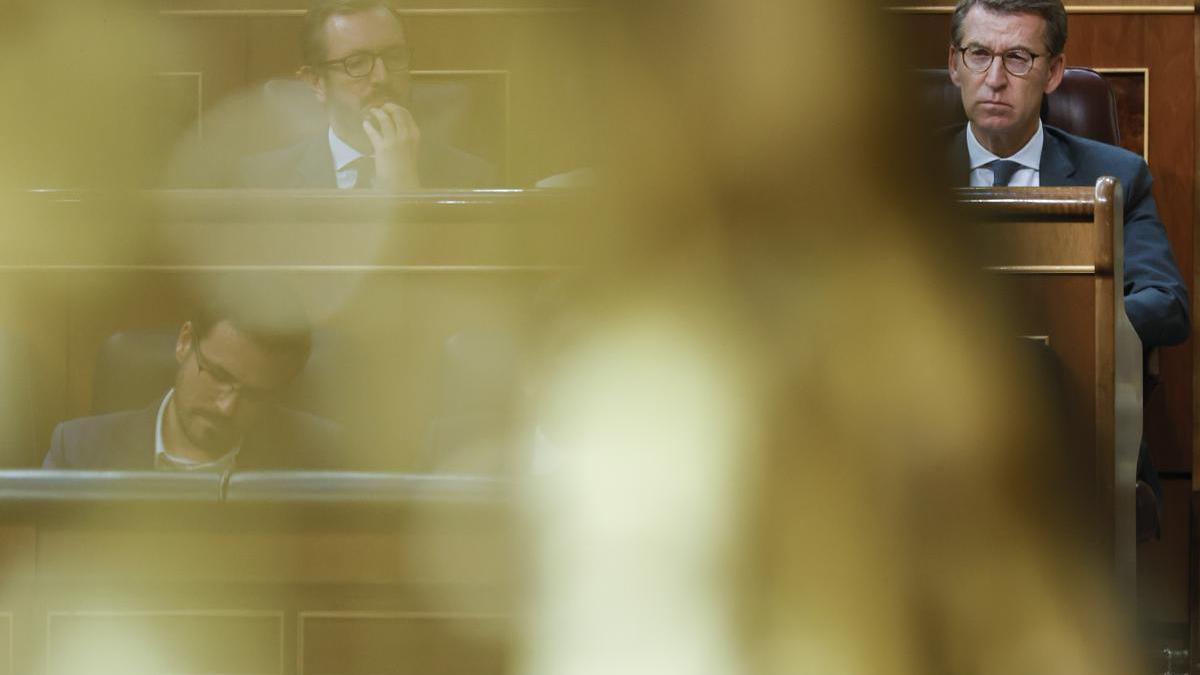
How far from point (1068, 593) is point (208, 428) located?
60 centimetres

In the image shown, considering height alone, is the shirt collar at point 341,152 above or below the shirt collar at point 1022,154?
above

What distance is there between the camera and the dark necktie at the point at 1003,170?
1.39 meters

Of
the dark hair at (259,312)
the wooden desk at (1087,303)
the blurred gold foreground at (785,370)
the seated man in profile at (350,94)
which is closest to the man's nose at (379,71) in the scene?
the seated man in profile at (350,94)

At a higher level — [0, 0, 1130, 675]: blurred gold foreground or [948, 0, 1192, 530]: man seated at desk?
[948, 0, 1192, 530]: man seated at desk

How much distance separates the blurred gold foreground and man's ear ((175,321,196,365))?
19.2 inches

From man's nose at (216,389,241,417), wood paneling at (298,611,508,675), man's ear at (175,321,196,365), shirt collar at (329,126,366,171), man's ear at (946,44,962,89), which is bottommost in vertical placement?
wood paneling at (298,611,508,675)

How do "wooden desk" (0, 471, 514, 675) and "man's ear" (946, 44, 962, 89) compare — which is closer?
"wooden desk" (0, 471, 514, 675)

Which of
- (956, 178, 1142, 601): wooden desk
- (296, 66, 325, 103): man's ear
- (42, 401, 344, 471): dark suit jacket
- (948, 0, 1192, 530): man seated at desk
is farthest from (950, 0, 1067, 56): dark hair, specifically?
(42, 401, 344, 471): dark suit jacket

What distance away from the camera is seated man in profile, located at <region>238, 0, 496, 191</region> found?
155 centimetres

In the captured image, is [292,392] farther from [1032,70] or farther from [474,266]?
[1032,70]

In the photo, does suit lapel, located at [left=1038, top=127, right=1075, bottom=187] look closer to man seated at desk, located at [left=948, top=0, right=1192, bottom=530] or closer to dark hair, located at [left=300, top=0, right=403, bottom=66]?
man seated at desk, located at [left=948, top=0, right=1192, bottom=530]

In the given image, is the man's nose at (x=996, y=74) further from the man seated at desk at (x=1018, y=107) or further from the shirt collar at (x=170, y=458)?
the shirt collar at (x=170, y=458)

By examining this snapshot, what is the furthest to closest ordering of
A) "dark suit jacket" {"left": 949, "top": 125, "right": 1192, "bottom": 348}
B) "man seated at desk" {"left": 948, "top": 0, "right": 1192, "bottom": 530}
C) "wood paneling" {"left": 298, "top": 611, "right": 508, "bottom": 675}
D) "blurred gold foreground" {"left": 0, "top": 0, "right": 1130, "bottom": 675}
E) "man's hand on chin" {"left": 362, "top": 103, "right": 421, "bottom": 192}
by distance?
"man's hand on chin" {"left": 362, "top": 103, "right": 421, "bottom": 192}
"man seated at desk" {"left": 948, "top": 0, "right": 1192, "bottom": 530}
"dark suit jacket" {"left": 949, "top": 125, "right": 1192, "bottom": 348}
"wood paneling" {"left": 298, "top": 611, "right": 508, "bottom": 675}
"blurred gold foreground" {"left": 0, "top": 0, "right": 1130, "bottom": 675}

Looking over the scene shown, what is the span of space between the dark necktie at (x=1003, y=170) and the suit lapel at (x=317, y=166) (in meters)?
0.73
